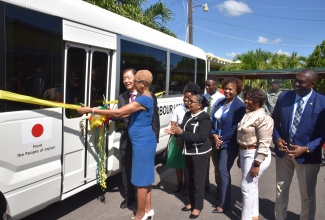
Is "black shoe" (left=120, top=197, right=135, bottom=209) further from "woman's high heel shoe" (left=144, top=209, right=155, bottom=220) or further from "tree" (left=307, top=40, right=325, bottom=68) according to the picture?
"tree" (left=307, top=40, right=325, bottom=68)

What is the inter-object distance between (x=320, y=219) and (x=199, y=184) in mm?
1728

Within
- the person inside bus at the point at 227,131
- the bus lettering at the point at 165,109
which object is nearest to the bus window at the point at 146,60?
the bus lettering at the point at 165,109

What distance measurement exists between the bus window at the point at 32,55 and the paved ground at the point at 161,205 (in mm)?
1737

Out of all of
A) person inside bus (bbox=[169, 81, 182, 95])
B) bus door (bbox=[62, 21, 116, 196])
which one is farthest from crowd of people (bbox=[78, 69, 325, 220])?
person inside bus (bbox=[169, 81, 182, 95])

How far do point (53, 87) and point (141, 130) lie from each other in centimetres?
113

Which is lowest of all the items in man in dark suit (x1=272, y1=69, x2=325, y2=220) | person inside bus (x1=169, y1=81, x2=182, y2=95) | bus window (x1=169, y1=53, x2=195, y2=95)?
man in dark suit (x1=272, y1=69, x2=325, y2=220)

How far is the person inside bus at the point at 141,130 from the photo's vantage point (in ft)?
11.2

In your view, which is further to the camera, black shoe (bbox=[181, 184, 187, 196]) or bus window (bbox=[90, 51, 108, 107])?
black shoe (bbox=[181, 184, 187, 196])

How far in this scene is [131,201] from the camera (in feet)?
14.7

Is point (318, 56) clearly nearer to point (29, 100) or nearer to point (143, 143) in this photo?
A: point (143, 143)

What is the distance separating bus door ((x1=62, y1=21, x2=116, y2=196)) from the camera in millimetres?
3623

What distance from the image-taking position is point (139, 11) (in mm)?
10555

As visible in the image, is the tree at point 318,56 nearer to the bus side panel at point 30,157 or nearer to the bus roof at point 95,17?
the bus roof at point 95,17

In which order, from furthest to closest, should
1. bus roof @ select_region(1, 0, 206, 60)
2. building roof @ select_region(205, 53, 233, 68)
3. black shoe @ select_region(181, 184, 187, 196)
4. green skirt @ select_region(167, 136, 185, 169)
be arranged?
building roof @ select_region(205, 53, 233, 68) < black shoe @ select_region(181, 184, 187, 196) < green skirt @ select_region(167, 136, 185, 169) < bus roof @ select_region(1, 0, 206, 60)
